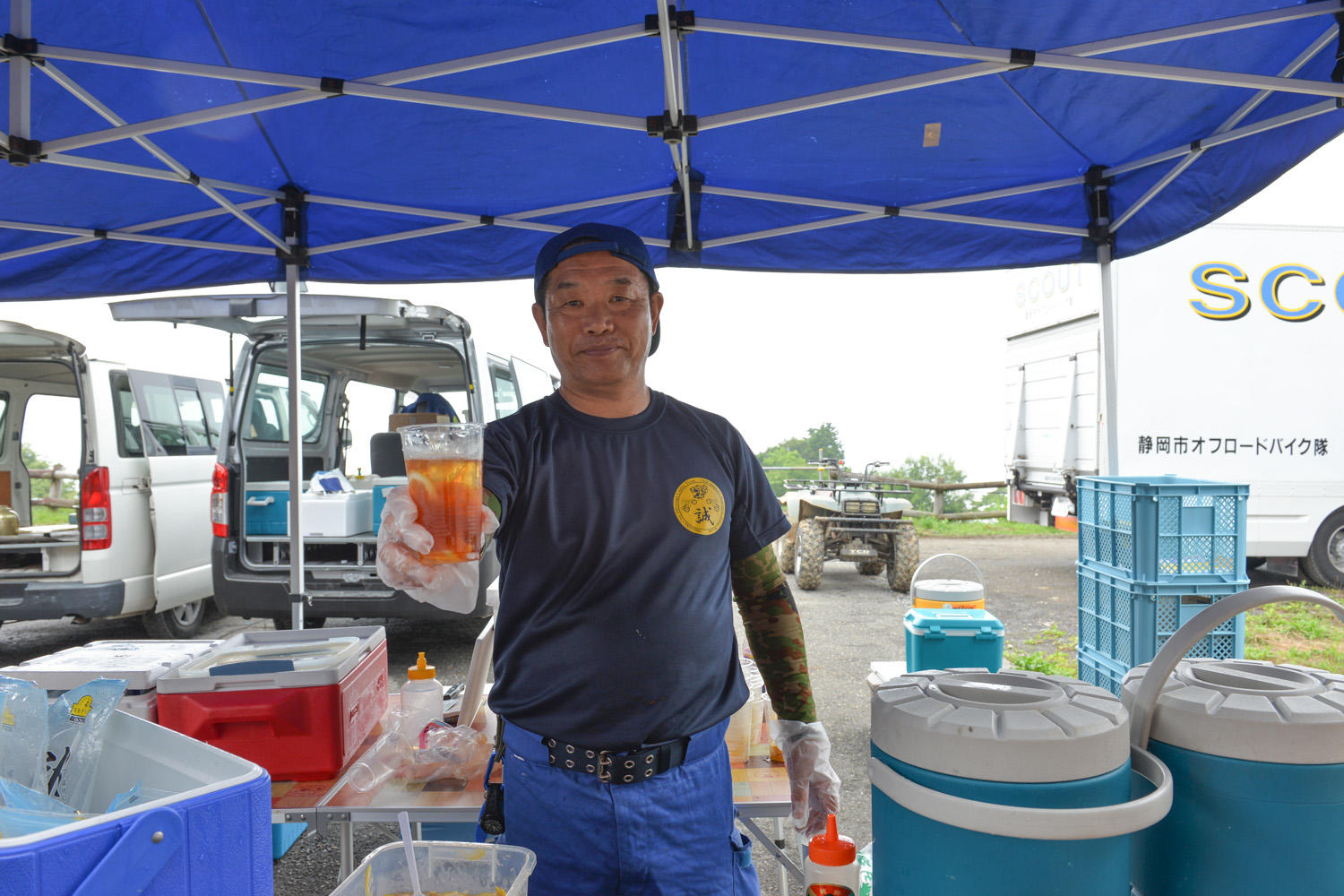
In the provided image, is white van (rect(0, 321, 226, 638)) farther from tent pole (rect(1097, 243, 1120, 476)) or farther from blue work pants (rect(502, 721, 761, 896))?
tent pole (rect(1097, 243, 1120, 476))

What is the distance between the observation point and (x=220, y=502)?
18.4 feet

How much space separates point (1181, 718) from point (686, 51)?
2.07 meters

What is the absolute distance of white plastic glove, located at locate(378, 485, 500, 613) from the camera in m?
1.32

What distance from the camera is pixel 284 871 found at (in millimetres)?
3348

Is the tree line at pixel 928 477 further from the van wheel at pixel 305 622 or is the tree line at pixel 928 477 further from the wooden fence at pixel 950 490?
the van wheel at pixel 305 622

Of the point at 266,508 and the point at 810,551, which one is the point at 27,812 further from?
the point at 810,551

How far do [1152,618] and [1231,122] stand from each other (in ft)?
7.19

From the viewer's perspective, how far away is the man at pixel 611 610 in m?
1.58

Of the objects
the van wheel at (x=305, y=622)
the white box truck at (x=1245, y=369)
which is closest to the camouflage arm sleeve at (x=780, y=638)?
the van wheel at (x=305, y=622)

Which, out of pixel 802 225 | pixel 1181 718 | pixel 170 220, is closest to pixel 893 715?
pixel 1181 718

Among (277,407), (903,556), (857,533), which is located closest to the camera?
(277,407)

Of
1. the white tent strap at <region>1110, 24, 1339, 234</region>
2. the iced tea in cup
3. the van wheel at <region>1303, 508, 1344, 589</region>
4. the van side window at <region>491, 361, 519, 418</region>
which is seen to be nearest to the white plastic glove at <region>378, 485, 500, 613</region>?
the iced tea in cup

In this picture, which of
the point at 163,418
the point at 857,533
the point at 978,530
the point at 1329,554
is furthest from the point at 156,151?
the point at 978,530

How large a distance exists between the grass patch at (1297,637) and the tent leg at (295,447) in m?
6.39
